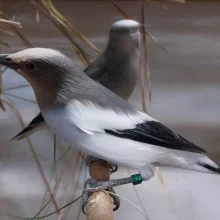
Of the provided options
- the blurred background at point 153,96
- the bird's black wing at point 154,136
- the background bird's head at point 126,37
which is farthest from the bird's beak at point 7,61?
the blurred background at point 153,96

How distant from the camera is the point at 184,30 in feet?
3.55

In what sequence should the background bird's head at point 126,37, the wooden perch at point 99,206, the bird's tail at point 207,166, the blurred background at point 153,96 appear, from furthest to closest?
1. the blurred background at point 153,96
2. the background bird's head at point 126,37
3. the bird's tail at point 207,166
4. the wooden perch at point 99,206

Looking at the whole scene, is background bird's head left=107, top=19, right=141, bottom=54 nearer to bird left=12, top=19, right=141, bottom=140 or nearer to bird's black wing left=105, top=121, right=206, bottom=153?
bird left=12, top=19, right=141, bottom=140

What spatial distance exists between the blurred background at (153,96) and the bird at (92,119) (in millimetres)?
427

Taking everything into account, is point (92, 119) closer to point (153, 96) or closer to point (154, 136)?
point (154, 136)

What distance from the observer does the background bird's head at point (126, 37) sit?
776mm

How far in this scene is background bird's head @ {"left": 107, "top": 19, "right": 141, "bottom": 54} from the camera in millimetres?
776

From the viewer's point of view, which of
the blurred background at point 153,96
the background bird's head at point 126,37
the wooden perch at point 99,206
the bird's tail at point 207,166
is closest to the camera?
the wooden perch at point 99,206

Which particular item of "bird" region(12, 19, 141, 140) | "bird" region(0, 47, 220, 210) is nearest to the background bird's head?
"bird" region(12, 19, 141, 140)

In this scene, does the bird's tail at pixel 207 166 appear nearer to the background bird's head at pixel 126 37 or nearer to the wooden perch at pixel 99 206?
the wooden perch at pixel 99 206

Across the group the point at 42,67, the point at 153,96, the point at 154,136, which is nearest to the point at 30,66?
the point at 42,67

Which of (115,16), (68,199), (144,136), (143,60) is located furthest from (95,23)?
(144,136)

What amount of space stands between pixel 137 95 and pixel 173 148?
0.44m

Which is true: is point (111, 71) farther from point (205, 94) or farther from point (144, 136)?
point (205, 94)
